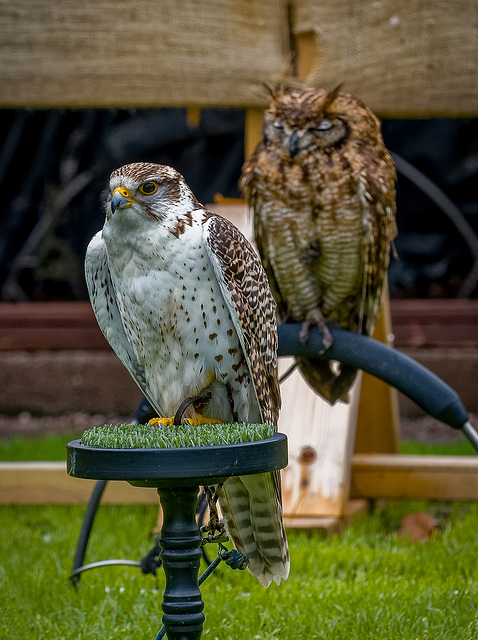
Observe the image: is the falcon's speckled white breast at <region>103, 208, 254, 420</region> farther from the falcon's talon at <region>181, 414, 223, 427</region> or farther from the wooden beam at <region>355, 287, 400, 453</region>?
the wooden beam at <region>355, 287, 400, 453</region>

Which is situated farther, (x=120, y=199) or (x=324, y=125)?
(x=324, y=125)

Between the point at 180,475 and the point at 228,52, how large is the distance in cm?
255

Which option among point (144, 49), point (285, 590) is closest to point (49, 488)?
point (285, 590)

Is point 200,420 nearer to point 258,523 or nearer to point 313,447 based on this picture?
point 258,523

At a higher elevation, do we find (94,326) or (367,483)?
(367,483)

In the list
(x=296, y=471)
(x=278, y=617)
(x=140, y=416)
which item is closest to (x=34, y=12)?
(x=140, y=416)

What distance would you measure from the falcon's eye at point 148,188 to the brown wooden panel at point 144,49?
1867mm

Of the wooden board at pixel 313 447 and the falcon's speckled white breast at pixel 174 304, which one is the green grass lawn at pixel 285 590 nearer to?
the wooden board at pixel 313 447

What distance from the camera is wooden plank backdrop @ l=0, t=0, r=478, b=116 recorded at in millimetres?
3615

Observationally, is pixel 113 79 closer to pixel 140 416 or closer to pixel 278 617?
pixel 140 416

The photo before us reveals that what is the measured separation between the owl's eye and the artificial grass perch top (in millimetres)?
1516

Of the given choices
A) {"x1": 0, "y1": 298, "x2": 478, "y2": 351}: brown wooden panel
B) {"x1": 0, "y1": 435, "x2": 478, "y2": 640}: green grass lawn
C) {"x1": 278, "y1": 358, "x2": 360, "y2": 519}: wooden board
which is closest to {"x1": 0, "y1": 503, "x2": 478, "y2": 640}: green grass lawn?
{"x1": 0, "y1": 435, "x2": 478, "y2": 640}: green grass lawn

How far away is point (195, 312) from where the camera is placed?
2.03m

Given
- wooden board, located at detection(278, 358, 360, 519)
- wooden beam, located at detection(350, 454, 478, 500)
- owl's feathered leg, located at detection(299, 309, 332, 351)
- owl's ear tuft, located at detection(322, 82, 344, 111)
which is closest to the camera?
owl's feathered leg, located at detection(299, 309, 332, 351)
